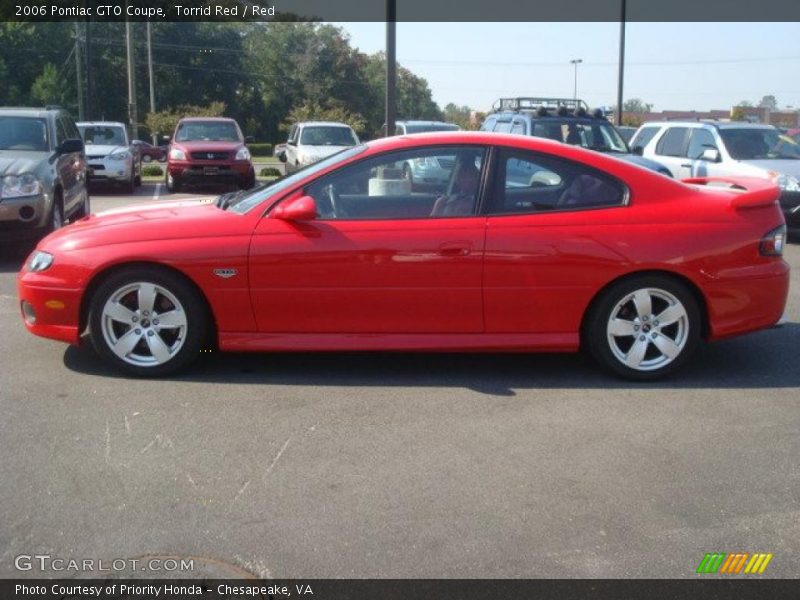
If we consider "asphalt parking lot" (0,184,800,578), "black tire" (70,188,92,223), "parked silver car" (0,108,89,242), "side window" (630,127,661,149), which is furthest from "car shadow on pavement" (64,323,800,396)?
"side window" (630,127,661,149)

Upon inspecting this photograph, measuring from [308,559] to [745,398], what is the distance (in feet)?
10.5

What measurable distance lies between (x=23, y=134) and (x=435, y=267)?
24.9ft

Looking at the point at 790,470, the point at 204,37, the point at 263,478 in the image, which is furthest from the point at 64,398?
the point at 204,37

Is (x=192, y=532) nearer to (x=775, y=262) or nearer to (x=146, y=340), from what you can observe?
(x=146, y=340)

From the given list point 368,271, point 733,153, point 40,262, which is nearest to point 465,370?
point 368,271

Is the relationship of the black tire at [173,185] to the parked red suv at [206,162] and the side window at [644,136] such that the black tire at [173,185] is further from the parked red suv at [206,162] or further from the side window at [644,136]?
the side window at [644,136]

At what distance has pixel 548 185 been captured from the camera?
5.96 meters

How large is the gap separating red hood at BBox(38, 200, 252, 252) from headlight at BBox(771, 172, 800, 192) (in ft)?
28.7

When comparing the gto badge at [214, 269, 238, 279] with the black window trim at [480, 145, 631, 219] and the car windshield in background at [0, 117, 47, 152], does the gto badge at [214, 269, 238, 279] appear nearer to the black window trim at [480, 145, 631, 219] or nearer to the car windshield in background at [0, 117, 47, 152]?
the black window trim at [480, 145, 631, 219]

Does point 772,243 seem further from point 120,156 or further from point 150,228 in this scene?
point 120,156

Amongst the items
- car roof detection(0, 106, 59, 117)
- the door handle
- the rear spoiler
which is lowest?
the door handle

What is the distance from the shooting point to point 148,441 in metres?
4.80

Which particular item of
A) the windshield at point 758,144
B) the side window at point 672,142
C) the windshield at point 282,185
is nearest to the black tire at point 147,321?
the windshield at point 282,185

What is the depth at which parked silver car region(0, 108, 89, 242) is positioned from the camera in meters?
10.1
